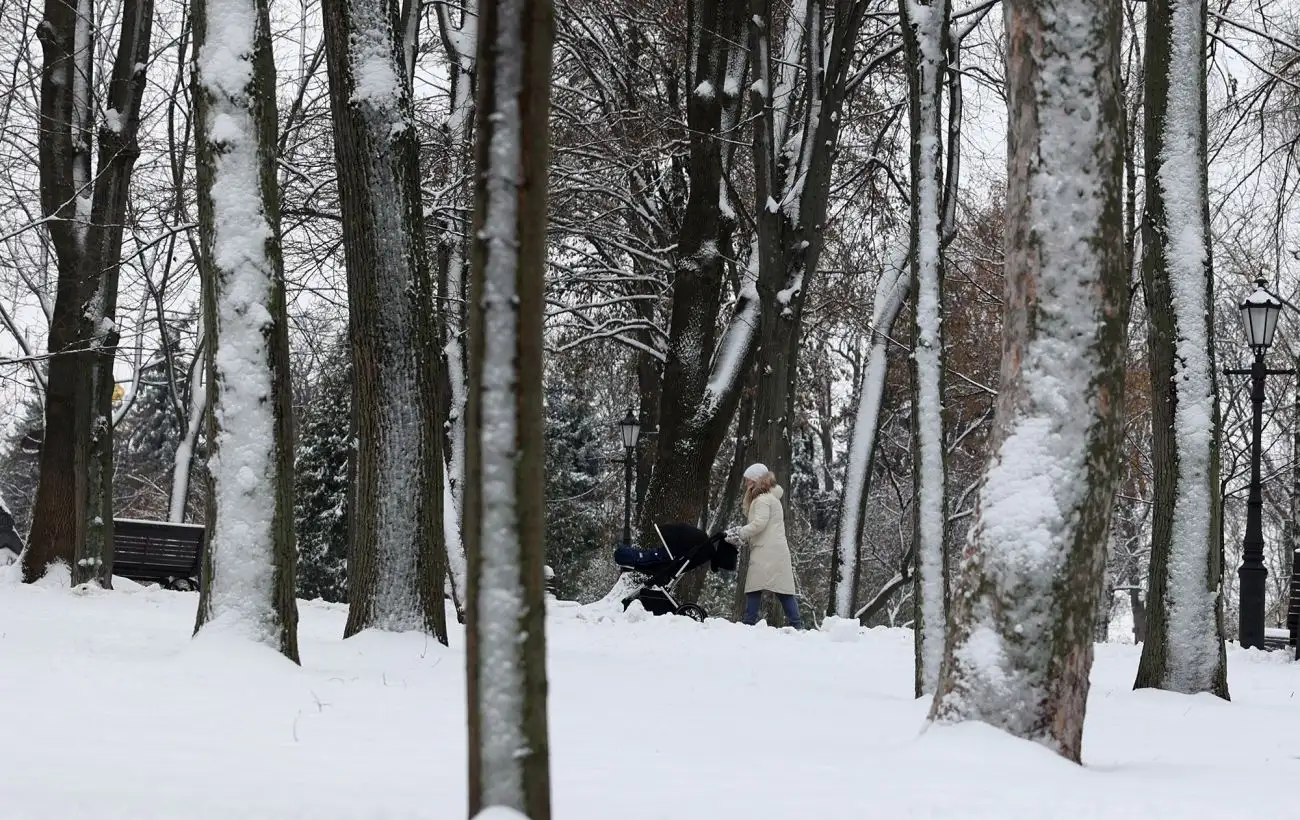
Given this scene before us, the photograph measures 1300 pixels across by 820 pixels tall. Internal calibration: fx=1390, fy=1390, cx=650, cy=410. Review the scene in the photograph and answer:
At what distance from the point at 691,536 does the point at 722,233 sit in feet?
14.0

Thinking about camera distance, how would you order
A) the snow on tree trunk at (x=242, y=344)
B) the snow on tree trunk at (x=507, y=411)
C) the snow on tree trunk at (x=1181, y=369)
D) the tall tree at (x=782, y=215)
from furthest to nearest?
the tall tree at (x=782, y=215), the snow on tree trunk at (x=1181, y=369), the snow on tree trunk at (x=242, y=344), the snow on tree trunk at (x=507, y=411)

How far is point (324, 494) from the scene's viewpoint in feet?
116

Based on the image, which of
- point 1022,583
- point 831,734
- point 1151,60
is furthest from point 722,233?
point 1022,583

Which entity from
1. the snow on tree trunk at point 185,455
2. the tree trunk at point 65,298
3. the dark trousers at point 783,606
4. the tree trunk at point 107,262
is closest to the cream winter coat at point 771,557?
the dark trousers at point 783,606

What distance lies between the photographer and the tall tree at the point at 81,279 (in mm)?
15492

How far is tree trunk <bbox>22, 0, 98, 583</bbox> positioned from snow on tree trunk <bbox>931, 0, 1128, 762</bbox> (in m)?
12.3

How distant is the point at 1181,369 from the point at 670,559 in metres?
6.88

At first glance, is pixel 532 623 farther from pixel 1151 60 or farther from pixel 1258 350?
pixel 1258 350

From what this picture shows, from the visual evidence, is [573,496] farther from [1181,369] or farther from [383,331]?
[383,331]

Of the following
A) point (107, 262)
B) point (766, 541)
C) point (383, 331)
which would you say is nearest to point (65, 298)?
point (107, 262)

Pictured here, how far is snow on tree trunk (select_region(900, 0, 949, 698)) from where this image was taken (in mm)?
8430

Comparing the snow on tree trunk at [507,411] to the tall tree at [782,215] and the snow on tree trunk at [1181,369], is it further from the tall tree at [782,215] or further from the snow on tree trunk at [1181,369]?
the tall tree at [782,215]

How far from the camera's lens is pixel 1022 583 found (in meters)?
5.45

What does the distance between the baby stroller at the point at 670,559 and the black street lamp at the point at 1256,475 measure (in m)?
6.17
